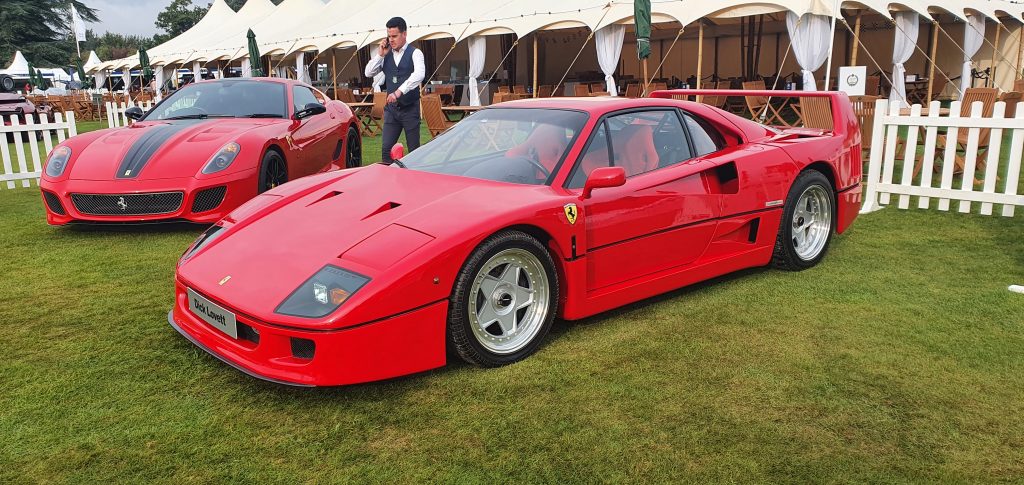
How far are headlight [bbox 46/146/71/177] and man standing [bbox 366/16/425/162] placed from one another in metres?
2.77

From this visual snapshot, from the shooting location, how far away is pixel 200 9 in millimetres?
91438

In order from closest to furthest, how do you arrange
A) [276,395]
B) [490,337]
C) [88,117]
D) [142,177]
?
[276,395] < [490,337] < [142,177] < [88,117]

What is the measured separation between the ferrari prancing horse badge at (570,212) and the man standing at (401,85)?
4441 mm

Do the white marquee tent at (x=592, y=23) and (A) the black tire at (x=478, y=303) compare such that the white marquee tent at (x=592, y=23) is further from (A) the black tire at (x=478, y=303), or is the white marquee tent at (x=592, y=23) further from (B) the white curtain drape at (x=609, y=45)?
(A) the black tire at (x=478, y=303)

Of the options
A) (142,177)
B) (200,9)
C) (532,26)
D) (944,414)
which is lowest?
(944,414)

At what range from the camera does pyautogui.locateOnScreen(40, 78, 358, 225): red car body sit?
233 inches

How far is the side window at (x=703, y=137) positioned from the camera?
4457mm

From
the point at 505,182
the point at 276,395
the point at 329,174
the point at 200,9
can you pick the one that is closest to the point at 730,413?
the point at 505,182

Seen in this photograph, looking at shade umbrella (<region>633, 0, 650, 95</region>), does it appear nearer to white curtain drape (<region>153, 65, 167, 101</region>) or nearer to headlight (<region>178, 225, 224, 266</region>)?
headlight (<region>178, 225, 224, 266</region>)

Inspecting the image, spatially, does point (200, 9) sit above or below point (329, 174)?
above

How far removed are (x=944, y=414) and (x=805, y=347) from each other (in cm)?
76

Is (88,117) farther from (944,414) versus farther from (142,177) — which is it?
(944,414)

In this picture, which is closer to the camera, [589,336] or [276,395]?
[276,395]

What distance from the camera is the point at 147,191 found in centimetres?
586
